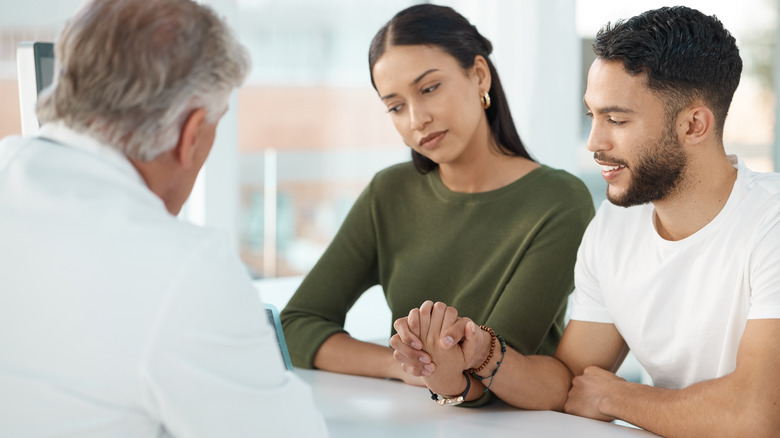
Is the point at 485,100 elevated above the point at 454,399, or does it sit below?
above

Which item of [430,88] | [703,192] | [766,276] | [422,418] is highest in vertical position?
[430,88]

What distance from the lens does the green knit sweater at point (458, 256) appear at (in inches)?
71.6

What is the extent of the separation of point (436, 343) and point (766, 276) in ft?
1.95

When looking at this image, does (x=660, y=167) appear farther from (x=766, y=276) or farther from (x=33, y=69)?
(x=33, y=69)

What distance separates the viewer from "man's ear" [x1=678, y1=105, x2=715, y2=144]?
5.01 ft

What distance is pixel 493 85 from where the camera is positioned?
209cm

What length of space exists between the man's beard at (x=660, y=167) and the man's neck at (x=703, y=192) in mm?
18

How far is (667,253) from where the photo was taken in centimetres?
158

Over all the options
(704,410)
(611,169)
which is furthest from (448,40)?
(704,410)

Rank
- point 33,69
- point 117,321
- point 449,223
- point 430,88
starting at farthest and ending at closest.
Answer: point 449,223 < point 430,88 < point 33,69 < point 117,321

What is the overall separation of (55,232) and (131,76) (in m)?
0.20

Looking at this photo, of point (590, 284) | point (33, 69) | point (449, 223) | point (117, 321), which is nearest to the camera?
point (117, 321)

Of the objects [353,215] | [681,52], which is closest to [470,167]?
[353,215]

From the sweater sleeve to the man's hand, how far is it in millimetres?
587
